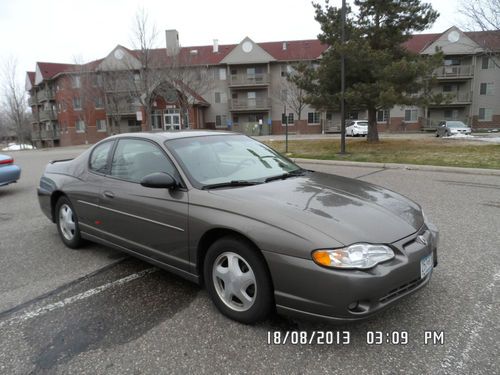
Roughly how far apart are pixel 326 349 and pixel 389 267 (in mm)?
711

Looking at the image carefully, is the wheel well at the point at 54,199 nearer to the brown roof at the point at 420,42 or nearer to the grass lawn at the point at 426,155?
the grass lawn at the point at 426,155

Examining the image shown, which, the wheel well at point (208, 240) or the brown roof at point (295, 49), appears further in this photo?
the brown roof at point (295, 49)

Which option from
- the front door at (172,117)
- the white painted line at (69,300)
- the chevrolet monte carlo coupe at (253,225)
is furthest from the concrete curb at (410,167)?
the front door at (172,117)

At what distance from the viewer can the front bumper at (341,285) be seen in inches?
88.4

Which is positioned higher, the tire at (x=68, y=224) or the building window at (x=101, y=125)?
the building window at (x=101, y=125)

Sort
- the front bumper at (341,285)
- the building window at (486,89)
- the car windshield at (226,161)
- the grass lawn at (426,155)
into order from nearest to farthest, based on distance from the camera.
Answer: the front bumper at (341,285)
the car windshield at (226,161)
the grass lawn at (426,155)
the building window at (486,89)

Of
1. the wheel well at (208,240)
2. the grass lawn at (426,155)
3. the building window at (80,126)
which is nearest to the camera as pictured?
the wheel well at (208,240)

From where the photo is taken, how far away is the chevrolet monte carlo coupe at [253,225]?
7.59ft

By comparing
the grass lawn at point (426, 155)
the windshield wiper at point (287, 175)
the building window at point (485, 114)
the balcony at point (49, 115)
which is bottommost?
the grass lawn at point (426, 155)

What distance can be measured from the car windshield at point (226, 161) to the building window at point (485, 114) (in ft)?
148

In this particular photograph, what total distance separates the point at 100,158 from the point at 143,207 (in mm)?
1243

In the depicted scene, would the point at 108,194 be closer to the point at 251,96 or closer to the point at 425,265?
the point at 425,265

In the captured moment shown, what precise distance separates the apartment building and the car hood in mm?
33077

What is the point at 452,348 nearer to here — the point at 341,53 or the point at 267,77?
the point at 341,53
